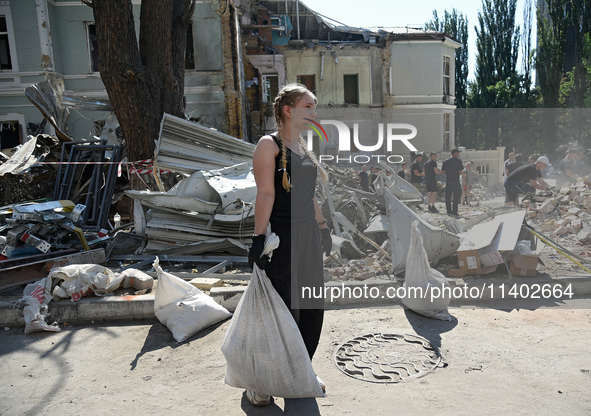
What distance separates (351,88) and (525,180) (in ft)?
55.9

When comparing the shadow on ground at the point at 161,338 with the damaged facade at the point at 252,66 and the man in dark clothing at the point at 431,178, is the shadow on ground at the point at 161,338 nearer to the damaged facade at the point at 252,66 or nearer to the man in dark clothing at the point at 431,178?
the man in dark clothing at the point at 431,178

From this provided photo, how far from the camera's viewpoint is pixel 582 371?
2.68 meters

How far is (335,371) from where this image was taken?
111 inches

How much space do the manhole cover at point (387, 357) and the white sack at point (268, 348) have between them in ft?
1.84

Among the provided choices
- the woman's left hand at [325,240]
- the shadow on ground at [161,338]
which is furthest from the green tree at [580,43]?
the shadow on ground at [161,338]

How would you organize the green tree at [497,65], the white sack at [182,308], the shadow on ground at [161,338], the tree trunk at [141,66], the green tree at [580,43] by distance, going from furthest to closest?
the green tree at [497,65]
the green tree at [580,43]
the tree trunk at [141,66]
the white sack at [182,308]
the shadow on ground at [161,338]

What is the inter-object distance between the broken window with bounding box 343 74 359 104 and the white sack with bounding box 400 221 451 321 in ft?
70.3

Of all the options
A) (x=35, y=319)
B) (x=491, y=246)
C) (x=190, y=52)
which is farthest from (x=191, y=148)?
(x=190, y=52)

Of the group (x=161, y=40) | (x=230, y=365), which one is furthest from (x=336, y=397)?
(x=161, y=40)

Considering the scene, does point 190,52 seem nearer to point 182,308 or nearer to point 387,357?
point 182,308

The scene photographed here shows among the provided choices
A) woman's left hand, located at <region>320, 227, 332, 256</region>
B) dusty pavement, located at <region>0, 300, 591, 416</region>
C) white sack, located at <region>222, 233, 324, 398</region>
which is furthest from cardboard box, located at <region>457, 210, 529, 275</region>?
white sack, located at <region>222, 233, 324, 398</region>

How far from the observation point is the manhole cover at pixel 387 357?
276 cm

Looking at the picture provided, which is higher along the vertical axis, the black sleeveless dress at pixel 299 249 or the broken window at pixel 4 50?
the broken window at pixel 4 50

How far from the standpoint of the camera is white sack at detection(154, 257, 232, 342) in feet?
11.4
